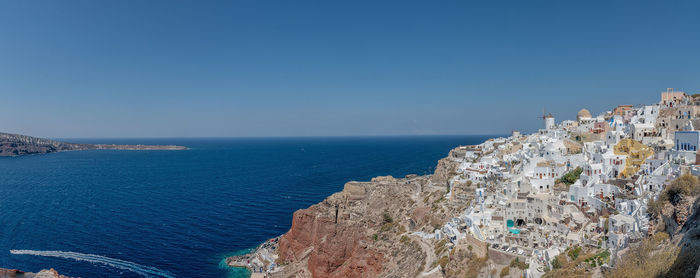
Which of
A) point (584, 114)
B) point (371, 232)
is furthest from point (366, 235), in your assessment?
point (584, 114)

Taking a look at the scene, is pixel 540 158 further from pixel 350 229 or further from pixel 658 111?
pixel 350 229

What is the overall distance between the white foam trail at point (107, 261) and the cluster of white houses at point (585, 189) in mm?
37101

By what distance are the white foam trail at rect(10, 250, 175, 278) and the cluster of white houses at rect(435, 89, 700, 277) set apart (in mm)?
37101

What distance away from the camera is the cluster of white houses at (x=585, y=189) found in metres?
29.8

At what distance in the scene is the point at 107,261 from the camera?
2071 inches

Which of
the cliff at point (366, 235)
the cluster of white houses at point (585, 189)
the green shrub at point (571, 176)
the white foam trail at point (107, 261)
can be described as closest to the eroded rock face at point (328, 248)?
the cliff at point (366, 235)

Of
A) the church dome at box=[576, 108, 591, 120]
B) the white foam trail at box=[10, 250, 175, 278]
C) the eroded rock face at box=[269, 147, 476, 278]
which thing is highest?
the church dome at box=[576, 108, 591, 120]

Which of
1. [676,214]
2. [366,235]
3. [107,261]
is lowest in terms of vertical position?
[107,261]

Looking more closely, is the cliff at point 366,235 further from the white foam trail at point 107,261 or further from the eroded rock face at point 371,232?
the white foam trail at point 107,261

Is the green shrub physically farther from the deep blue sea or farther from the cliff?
the deep blue sea

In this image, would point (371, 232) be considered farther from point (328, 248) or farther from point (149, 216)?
point (149, 216)

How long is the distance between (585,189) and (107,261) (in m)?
59.2

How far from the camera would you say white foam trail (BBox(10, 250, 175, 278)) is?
49916 millimetres

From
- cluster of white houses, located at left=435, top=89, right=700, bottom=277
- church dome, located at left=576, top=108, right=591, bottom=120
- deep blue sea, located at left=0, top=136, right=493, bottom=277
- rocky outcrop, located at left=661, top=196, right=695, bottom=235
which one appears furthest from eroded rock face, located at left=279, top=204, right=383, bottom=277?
church dome, located at left=576, top=108, right=591, bottom=120
